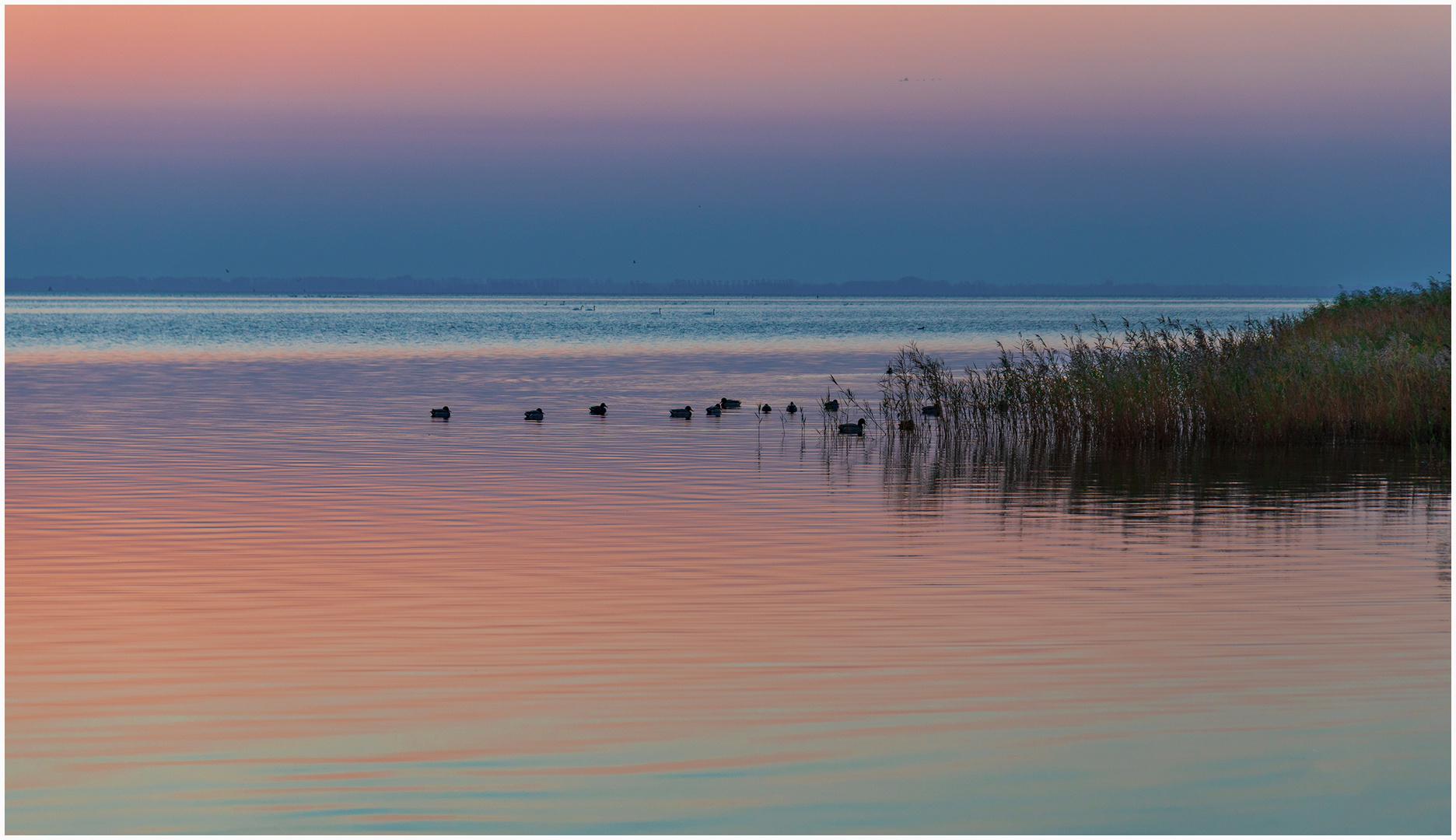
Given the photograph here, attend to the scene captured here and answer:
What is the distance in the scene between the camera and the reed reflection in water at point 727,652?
7.70m

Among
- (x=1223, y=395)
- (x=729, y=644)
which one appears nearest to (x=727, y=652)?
(x=729, y=644)

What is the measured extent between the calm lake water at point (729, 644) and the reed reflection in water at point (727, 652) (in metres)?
0.04

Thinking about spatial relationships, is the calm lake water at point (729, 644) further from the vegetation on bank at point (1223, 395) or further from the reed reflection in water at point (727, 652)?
the vegetation on bank at point (1223, 395)

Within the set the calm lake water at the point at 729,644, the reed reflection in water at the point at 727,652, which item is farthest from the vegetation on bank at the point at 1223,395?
the reed reflection in water at the point at 727,652

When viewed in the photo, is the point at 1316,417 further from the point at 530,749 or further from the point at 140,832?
the point at 140,832

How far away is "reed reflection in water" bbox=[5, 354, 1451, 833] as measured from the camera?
303 inches

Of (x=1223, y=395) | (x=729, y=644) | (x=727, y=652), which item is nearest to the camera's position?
(x=727, y=652)

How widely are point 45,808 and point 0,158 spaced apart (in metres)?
7.02

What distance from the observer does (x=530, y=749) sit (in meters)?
8.40

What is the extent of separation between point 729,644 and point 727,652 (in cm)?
21

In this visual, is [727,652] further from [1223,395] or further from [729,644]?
[1223,395]

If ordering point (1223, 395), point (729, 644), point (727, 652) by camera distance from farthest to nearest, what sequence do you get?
1. point (1223, 395)
2. point (729, 644)
3. point (727, 652)

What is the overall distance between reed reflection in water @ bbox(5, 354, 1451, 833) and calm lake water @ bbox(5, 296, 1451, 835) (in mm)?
36

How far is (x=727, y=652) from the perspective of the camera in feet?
34.3
